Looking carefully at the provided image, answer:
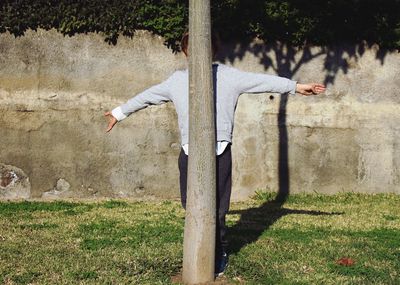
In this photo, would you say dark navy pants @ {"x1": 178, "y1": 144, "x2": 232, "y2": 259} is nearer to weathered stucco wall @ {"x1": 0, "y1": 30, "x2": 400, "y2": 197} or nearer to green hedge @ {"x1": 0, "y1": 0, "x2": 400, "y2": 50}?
weathered stucco wall @ {"x1": 0, "y1": 30, "x2": 400, "y2": 197}

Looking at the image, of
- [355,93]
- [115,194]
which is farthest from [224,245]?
[355,93]

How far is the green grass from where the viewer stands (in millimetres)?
5387

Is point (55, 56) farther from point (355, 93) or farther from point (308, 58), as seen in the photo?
point (355, 93)

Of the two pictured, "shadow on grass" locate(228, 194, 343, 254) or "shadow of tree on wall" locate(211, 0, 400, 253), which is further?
"shadow of tree on wall" locate(211, 0, 400, 253)

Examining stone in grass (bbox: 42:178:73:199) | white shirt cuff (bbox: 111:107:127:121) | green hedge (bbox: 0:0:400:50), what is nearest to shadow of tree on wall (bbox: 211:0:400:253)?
green hedge (bbox: 0:0:400:50)

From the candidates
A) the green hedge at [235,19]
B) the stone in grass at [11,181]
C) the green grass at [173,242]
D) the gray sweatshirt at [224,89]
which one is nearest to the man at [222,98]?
the gray sweatshirt at [224,89]

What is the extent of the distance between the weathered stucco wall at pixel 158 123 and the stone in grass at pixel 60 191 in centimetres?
1

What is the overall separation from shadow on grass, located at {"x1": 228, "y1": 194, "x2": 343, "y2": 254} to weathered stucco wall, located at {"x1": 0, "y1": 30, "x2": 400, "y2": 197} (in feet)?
2.51

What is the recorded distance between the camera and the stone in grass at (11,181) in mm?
9672

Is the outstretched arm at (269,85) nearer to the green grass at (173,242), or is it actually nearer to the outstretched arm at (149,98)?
the outstretched arm at (149,98)

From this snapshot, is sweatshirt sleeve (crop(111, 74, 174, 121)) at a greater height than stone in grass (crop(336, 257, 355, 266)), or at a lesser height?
greater

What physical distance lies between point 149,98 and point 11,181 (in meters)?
4.77

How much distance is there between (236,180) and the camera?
10.1 metres

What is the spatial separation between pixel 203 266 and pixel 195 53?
54.6 inches
